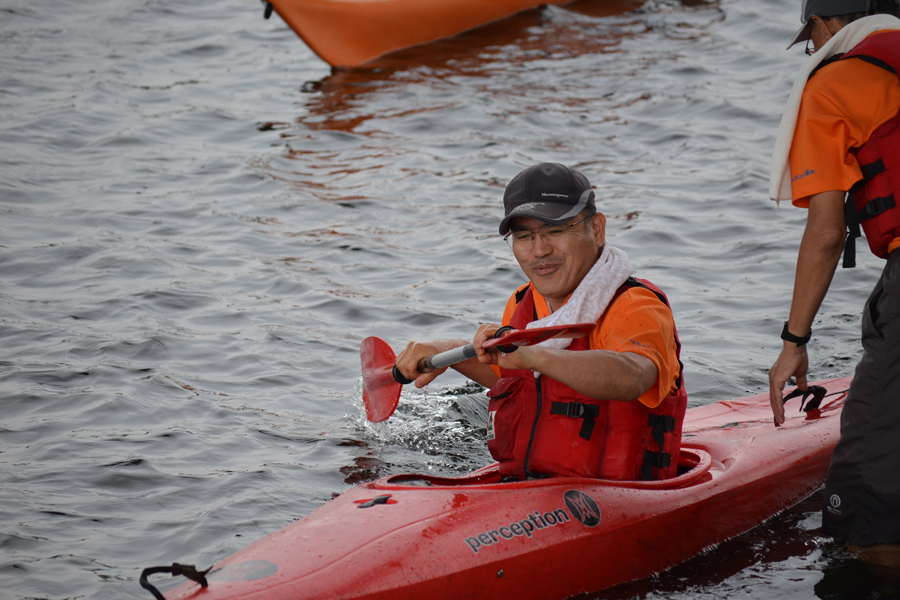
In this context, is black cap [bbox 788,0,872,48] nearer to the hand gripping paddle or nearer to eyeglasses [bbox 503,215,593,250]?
eyeglasses [bbox 503,215,593,250]

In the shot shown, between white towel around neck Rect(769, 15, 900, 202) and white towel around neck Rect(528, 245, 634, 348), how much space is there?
0.53 meters

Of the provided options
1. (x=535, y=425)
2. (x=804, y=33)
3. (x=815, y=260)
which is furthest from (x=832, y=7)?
(x=535, y=425)

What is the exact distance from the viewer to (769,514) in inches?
145

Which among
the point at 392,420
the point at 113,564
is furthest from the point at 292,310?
the point at 113,564

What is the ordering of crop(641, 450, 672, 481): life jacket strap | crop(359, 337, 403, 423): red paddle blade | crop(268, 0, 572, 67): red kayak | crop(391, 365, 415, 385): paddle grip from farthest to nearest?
crop(268, 0, 572, 67): red kayak → crop(359, 337, 403, 423): red paddle blade → crop(391, 365, 415, 385): paddle grip → crop(641, 450, 672, 481): life jacket strap

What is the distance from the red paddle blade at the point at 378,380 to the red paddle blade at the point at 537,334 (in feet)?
3.18

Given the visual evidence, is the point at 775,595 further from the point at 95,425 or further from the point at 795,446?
the point at 95,425

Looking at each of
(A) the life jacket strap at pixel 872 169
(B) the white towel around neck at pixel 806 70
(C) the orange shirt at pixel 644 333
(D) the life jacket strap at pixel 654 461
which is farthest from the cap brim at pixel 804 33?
(D) the life jacket strap at pixel 654 461

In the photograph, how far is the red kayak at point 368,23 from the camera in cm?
1116

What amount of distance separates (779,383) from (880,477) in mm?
422

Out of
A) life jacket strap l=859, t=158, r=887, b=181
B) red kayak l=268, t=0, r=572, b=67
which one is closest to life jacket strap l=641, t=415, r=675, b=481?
life jacket strap l=859, t=158, r=887, b=181

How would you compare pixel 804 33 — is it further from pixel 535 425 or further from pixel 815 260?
pixel 535 425

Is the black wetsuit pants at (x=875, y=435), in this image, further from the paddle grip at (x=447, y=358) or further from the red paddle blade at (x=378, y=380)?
the red paddle blade at (x=378, y=380)

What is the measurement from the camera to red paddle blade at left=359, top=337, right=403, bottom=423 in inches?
142
